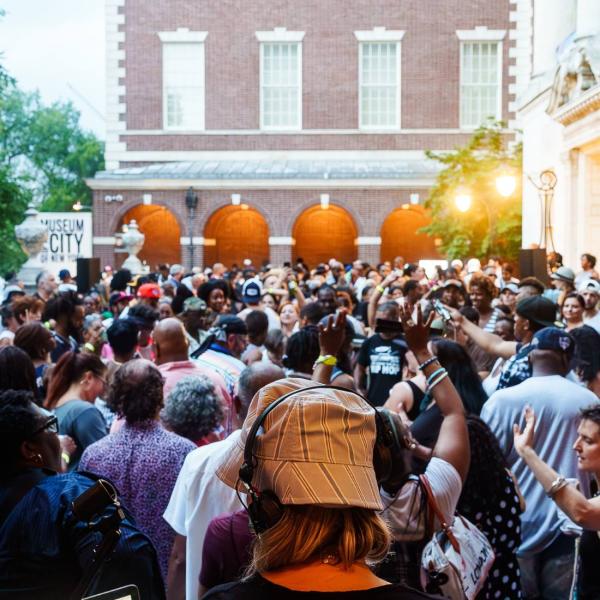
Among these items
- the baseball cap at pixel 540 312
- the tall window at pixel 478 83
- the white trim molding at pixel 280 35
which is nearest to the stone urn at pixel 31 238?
the baseball cap at pixel 540 312

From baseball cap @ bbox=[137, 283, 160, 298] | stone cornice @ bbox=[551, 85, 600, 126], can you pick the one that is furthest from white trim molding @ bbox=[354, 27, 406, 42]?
baseball cap @ bbox=[137, 283, 160, 298]

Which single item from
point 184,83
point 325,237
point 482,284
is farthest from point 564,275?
point 325,237

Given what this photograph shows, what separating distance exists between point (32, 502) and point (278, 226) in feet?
95.6

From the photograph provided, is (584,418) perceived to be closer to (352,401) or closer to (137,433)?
(137,433)

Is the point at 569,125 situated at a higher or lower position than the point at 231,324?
higher

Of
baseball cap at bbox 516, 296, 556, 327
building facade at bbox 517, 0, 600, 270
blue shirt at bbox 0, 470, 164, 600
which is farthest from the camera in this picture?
building facade at bbox 517, 0, 600, 270

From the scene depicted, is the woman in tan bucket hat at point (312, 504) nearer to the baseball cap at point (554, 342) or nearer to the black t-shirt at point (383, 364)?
the baseball cap at point (554, 342)

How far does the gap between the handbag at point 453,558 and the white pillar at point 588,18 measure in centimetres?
1493

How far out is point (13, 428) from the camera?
9.45 feet

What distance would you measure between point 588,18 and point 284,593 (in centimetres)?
1672

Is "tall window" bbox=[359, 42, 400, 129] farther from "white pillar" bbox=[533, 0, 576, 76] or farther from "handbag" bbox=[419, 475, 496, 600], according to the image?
"handbag" bbox=[419, 475, 496, 600]

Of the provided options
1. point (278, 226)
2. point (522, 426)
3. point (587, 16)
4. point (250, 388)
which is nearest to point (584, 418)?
point (522, 426)

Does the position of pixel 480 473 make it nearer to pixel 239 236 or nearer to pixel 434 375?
pixel 434 375

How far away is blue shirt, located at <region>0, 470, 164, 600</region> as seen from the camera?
8.20ft
